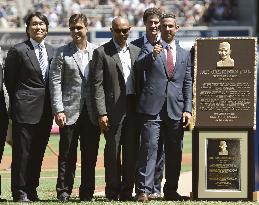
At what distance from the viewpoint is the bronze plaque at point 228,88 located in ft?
37.6

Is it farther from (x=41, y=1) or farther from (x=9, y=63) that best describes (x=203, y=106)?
(x=41, y=1)

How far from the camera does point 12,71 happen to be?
11.4 m

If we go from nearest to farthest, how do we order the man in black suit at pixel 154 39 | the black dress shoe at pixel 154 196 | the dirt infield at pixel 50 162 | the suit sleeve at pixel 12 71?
the suit sleeve at pixel 12 71
the black dress shoe at pixel 154 196
the man in black suit at pixel 154 39
the dirt infield at pixel 50 162

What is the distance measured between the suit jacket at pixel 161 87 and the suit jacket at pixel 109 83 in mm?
222

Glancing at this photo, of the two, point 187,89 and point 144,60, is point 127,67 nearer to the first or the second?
point 144,60

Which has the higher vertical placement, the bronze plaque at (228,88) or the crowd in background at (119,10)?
the bronze plaque at (228,88)

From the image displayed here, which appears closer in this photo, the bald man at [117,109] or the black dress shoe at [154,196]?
the bald man at [117,109]

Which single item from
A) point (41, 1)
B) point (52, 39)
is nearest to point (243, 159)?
point (52, 39)

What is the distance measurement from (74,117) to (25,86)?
2.19ft

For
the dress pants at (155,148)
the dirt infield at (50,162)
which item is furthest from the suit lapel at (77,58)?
the dirt infield at (50,162)

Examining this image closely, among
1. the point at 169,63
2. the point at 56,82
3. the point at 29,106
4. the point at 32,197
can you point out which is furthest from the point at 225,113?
the point at 32,197

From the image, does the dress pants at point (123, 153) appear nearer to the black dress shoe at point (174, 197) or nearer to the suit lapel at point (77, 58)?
the black dress shoe at point (174, 197)

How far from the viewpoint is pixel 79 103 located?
11.3 m

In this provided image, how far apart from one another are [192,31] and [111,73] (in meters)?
26.1
